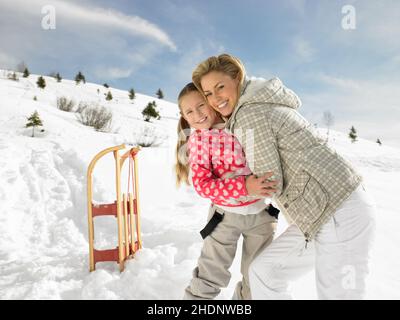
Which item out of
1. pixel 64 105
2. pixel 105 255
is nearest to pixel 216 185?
pixel 105 255

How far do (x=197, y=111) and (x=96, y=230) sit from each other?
9.27ft

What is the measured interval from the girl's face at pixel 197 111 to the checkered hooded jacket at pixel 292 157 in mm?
364

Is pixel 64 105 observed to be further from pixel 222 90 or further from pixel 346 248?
pixel 346 248

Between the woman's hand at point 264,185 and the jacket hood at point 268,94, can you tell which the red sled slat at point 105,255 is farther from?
the jacket hood at point 268,94

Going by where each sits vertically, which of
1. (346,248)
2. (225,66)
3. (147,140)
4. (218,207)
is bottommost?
(346,248)

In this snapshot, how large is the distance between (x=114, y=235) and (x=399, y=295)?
302 centimetres

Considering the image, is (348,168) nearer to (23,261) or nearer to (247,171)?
(247,171)

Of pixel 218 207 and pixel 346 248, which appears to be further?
pixel 218 207

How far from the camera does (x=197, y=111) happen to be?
2.08 m

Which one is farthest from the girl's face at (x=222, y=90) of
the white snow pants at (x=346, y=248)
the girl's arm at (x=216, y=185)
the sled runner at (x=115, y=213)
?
the sled runner at (x=115, y=213)

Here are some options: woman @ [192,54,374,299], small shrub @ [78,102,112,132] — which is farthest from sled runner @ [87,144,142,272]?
small shrub @ [78,102,112,132]

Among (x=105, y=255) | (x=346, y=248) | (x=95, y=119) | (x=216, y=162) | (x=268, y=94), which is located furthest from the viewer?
(x=95, y=119)

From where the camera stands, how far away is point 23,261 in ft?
10.00
